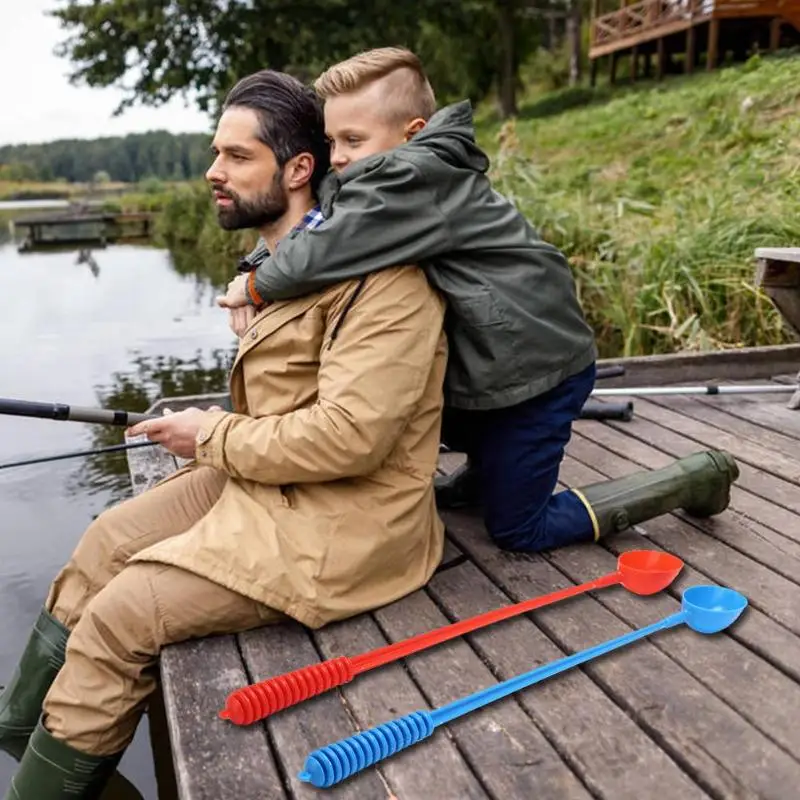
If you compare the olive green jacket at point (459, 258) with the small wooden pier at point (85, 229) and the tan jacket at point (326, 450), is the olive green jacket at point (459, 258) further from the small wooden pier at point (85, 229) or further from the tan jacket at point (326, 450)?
the small wooden pier at point (85, 229)

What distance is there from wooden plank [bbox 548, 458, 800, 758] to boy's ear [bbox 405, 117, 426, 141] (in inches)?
46.8

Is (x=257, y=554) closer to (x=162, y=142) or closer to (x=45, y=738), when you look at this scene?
(x=45, y=738)

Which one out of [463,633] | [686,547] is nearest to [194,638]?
[463,633]

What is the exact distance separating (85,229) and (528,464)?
32.4m

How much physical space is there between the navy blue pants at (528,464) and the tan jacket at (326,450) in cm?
32

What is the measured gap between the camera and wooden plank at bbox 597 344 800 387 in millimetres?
4629

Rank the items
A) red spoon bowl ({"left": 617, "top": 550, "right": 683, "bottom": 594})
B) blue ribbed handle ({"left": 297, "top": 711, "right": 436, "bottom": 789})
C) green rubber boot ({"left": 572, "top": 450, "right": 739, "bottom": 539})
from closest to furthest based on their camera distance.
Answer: blue ribbed handle ({"left": 297, "top": 711, "right": 436, "bottom": 789})
red spoon bowl ({"left": 617, "top": 550, "right": 683, "bottom": 594})
green rubber boot ({"left": 572, "top": 450, "right": 739, "bottom": 539})

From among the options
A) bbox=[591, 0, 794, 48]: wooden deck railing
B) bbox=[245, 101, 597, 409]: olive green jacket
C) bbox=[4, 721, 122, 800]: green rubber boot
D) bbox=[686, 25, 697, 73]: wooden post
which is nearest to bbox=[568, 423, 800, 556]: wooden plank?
bbox=[245, 101, 597, 409]: olive green jacket

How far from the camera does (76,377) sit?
8.77 m

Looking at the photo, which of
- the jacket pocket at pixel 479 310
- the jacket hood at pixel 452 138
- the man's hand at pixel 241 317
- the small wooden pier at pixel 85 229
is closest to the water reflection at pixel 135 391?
the man's hand at pixel 241 317

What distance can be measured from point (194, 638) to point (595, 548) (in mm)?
1150

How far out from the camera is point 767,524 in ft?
9.55

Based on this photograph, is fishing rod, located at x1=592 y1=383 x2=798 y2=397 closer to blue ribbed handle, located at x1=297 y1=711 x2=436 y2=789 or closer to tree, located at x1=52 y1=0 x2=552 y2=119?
blue ribbed handle, located at x1=297 y1=711 x2=436 y2=789

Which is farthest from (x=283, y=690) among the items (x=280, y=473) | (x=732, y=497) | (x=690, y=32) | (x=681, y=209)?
(x=690, y=32)
